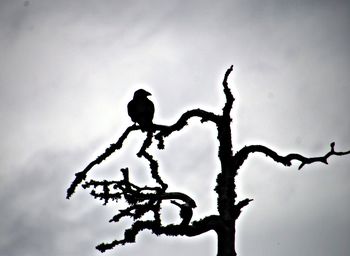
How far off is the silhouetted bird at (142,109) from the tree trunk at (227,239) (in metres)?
2.15

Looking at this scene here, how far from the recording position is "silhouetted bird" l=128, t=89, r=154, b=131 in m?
7.12

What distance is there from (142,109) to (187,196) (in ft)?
5.89

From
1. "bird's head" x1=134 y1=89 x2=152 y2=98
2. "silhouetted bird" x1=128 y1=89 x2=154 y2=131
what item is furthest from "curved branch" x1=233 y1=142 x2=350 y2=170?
"bird's head" x1=134 y1=89 x2=152 y2=98

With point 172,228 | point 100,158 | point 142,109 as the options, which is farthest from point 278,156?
point 100,158

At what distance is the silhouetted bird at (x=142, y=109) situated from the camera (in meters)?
7.12

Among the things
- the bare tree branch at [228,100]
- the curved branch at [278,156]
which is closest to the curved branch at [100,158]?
the bare tree branch at [228,100]

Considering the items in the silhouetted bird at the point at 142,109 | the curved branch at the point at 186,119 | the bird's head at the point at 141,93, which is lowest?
the curved branch at the point at 186,119

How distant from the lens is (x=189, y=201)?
21.2 feet

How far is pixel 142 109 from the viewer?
7262 mm

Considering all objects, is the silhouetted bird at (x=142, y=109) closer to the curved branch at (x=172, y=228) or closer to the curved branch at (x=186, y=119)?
the curved branch at (x=186, y=119)

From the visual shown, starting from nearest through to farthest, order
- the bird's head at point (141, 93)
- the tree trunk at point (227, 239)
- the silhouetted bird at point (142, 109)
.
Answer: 1. the tree trunk at point (227, 239)
2. the silhouetted bird at point (142, 109)
3. the bird's head at point (141, 93)

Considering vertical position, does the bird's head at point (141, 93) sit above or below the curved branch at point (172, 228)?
above

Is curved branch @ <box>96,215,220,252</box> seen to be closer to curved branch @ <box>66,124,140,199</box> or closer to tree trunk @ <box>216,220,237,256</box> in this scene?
tree trunk @ <box>216,220,237,256</box>

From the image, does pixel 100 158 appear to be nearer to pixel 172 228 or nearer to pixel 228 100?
pixel 172 228
